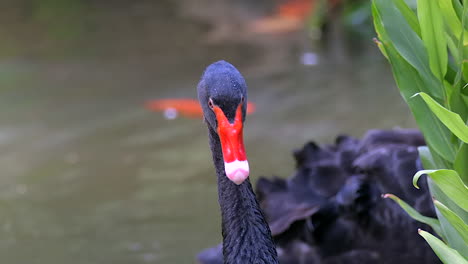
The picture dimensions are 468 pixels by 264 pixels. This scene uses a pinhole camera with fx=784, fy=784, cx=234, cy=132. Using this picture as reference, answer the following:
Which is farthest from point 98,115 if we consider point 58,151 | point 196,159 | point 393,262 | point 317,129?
point 393,262

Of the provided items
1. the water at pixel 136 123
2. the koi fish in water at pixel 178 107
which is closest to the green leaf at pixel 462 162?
the water at pixel 136 123

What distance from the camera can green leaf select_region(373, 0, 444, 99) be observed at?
1830mm

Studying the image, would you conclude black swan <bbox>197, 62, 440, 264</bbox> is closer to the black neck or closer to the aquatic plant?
the black neck

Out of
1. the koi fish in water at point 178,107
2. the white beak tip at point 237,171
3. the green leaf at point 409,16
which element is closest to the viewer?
the white beak tip at point 237,171

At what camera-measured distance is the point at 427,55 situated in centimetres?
183

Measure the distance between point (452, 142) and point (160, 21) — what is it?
6.66 m

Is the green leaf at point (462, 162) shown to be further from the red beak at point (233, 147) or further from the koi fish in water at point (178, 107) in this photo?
the koi fish in water at point (178, 107)

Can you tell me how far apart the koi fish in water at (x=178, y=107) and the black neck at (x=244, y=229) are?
302 centimetres

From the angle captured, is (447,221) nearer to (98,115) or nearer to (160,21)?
(98,115)

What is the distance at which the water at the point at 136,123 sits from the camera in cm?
354

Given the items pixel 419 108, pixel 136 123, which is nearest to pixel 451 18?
pixel 419 108

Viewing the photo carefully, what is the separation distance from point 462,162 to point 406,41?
31 centimetres

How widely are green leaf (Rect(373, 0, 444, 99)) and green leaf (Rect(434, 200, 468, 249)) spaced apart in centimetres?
33

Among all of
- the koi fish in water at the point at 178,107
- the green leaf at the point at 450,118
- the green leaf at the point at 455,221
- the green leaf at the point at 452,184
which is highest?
the koi fish in water at the point at 178,107
